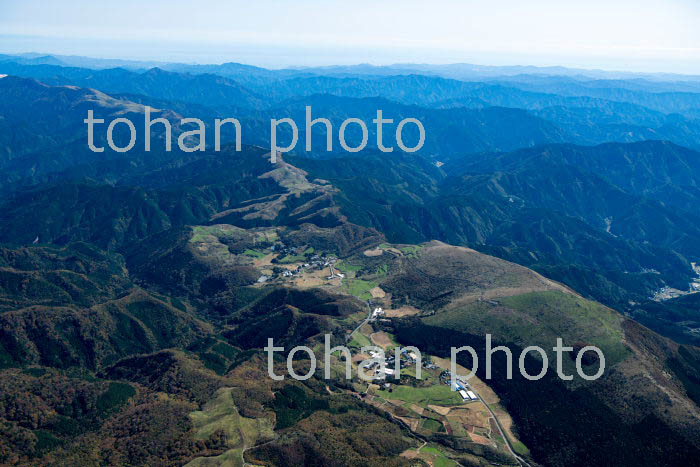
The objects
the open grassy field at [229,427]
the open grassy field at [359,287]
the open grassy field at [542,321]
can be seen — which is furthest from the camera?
the open grassy field at [359,287]

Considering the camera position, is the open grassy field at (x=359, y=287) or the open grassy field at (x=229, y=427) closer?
the open grassy field at (x=229, y=427)

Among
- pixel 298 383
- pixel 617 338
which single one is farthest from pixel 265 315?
pixel 617 338

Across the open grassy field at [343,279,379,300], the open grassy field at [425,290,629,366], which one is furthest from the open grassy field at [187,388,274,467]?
the open grassy field at [343,279,379,300]

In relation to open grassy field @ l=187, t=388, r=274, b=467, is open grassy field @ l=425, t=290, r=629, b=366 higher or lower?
higher

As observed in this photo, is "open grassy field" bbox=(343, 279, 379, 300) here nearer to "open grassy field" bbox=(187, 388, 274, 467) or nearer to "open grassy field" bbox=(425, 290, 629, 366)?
"open grassy field" bbox=(425, 290, 629, 366)

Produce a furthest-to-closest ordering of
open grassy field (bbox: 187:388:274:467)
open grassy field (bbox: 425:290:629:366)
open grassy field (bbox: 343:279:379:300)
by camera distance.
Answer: open grassy field (bbox: 343:279:379:300), open grassy field (bbox: 425:290:629:366), open grassy field (bbox: 187:388:274:467)

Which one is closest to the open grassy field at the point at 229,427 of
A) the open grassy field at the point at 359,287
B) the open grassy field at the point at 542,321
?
the open grassy field at the point at 542,321

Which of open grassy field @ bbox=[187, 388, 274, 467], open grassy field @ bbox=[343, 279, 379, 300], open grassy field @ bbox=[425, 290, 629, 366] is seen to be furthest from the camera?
open grassy field @ bbox=[343, 279, 379, 300]

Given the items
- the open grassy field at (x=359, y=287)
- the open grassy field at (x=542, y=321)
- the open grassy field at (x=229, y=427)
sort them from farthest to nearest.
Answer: the open grassy field at (x=359, y=287) < the open grassy field at (x=542, y=321) < the open grassy field at (x=229, y=427)

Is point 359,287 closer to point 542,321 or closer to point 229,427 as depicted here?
point 542,321

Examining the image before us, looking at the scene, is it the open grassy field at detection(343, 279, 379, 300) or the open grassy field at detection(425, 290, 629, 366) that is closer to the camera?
the open grassy field at detection(425, 290, 629, 366)

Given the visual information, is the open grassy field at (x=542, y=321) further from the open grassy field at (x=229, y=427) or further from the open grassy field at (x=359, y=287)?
the open grassy field at (x=229, y=427)
